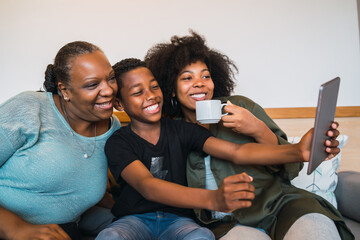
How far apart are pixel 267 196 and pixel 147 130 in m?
0.57

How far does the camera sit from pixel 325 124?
950 mm

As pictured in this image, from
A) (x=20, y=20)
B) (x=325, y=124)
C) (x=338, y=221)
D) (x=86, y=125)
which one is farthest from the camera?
(x=20, y=20)

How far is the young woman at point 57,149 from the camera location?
109 cm

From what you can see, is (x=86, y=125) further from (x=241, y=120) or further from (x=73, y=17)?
(x=73, y=17)

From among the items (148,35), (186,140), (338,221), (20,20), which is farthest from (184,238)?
(20,20)

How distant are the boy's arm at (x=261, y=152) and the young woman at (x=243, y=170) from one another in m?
0.07

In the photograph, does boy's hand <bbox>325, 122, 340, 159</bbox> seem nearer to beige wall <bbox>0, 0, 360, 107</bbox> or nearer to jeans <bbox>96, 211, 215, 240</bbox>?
jeans <bbox>96, 211, 215, 240</bbox>

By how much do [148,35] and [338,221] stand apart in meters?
1.55

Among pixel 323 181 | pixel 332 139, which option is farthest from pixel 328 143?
pixel 323 181

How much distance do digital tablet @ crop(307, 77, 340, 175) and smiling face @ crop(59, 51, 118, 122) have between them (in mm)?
747

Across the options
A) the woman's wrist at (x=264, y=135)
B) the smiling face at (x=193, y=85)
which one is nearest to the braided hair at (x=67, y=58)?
the smiling face at (x=193, y=85)

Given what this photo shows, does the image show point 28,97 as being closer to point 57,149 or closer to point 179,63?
point 57,149

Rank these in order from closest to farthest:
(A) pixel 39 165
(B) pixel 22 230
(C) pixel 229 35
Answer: (B) pixel 22 230, (A) pixel 39 165, (C) pixel 229 35

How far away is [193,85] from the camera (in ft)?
4.65
